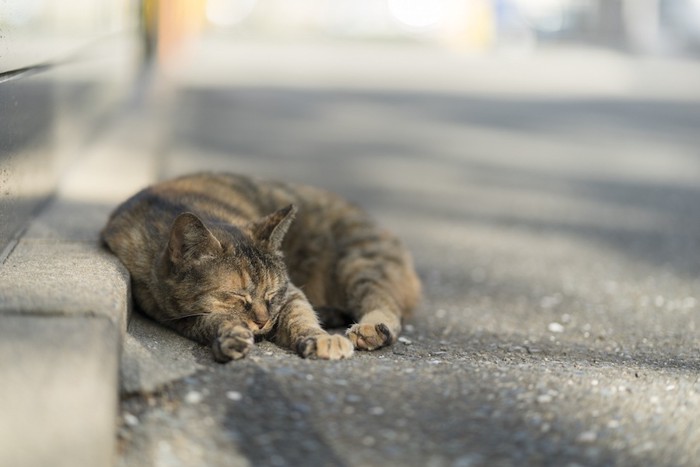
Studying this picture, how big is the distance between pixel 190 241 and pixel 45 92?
7.50ft

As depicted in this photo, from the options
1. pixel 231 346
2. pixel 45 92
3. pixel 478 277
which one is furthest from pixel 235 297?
pixel 45 92

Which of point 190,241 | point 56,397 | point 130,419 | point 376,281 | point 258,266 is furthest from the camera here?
point 376,281

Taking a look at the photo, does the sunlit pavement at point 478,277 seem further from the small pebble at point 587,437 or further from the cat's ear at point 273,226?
the cat's ear at point 273,226

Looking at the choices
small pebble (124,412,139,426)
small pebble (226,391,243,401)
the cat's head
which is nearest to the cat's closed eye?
the cat's head

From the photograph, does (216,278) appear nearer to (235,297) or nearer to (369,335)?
(235,297)

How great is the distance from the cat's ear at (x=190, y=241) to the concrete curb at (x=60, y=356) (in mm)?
236

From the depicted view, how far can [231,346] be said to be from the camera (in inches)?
137

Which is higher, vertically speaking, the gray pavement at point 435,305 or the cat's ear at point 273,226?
the cat's ear at point 273,226

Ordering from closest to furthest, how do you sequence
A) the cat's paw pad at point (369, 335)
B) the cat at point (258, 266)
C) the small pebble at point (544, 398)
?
the small pebble at point (544, 398) → the cat at point (258, 266) → the cat's paw pad at point (369, 335)

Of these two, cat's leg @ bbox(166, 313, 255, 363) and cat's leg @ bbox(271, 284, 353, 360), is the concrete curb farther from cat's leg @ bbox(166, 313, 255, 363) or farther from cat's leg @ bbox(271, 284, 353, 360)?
cat's leg @ bbox(271, 284, 353, 360)

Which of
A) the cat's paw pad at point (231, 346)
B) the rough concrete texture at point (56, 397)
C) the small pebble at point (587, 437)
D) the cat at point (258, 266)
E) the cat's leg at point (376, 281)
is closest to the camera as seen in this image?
the rough concrete texture at point (56, 397)

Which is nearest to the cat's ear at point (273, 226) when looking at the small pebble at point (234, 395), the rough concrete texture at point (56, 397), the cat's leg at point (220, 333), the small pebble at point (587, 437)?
the cat's leg at point (220, 333)

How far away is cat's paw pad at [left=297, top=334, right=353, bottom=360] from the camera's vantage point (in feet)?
11.9

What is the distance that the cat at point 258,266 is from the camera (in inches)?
148
